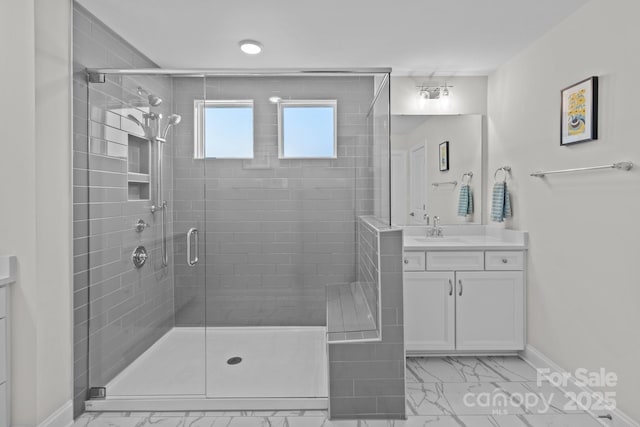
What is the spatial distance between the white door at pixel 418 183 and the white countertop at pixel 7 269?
2.91 m

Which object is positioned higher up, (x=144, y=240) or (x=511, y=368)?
(x=144, y=240)

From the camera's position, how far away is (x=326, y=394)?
7.55ft

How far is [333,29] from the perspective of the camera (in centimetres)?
254

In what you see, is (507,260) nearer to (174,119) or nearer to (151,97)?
(174,119)

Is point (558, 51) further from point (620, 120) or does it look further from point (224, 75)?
point (224, 75)

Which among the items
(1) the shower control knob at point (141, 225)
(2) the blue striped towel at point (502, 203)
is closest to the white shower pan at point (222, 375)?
(1) the shower control knob at point (141, 225)

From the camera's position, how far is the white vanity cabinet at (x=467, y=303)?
292cm

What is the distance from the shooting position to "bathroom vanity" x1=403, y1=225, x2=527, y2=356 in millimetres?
2922

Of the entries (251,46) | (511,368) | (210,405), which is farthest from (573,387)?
(251,46)

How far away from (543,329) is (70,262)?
3151mm

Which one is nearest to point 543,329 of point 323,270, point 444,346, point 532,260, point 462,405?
point 532,260

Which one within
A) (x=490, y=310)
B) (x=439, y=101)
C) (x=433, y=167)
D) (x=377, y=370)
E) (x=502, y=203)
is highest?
(x=439, y=101)

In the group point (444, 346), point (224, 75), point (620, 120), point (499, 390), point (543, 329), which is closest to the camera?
point (620, 120)

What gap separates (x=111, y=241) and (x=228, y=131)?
1.00 metres
